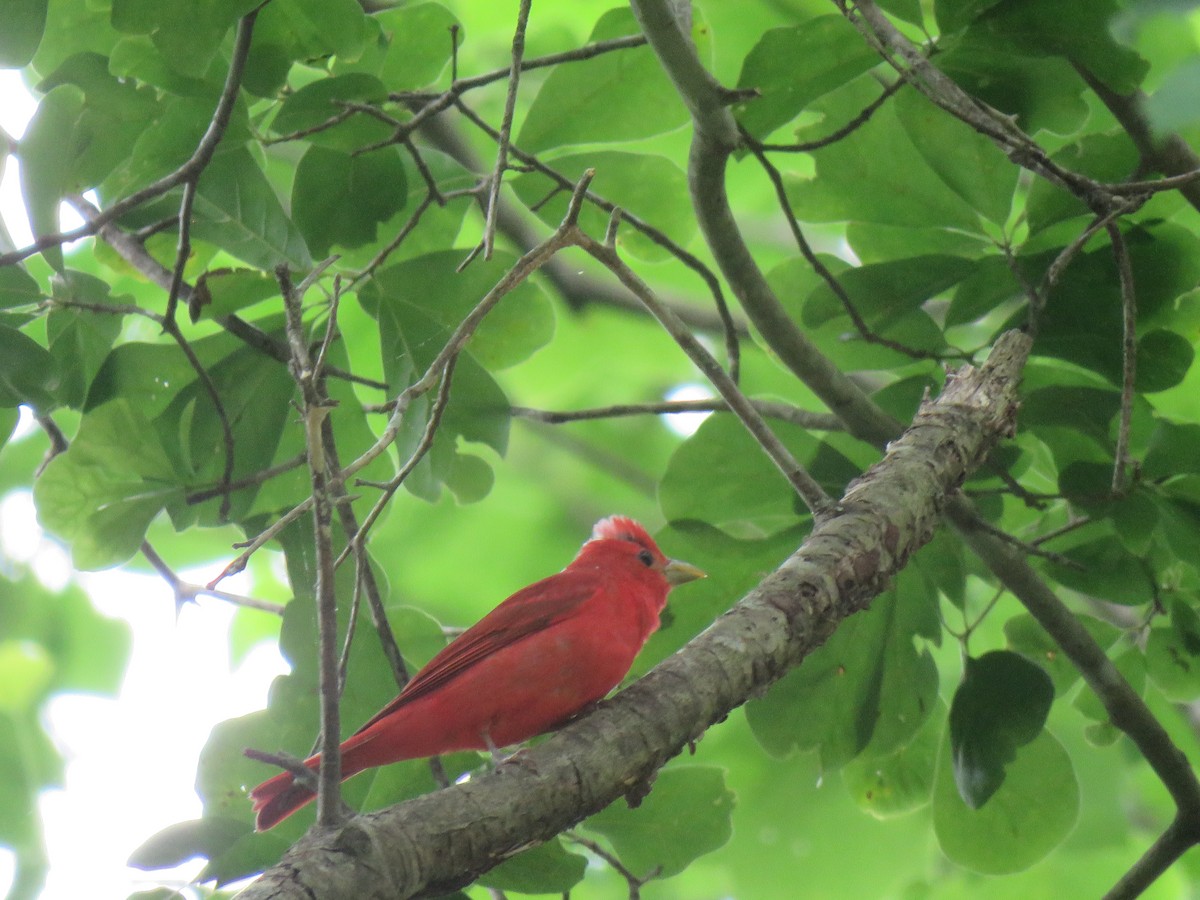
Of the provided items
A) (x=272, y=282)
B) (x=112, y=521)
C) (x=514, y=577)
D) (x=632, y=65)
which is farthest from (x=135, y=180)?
(x=514, y=577)

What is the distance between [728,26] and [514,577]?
3.42m

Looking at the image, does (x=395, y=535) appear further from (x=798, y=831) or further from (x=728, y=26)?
(x=728, y=26)

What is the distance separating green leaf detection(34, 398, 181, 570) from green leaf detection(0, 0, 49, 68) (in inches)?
32.6

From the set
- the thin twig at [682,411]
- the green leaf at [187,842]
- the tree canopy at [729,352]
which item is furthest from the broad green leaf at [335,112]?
the green leaf at [187,842]

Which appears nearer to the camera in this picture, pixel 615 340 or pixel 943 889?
pixel 943 889

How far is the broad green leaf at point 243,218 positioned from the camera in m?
2.83

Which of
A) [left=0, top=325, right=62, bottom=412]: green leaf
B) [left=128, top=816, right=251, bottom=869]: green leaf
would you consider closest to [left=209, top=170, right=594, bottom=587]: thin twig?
[left=128, top=816, right=251, bottom=869]: green leaf

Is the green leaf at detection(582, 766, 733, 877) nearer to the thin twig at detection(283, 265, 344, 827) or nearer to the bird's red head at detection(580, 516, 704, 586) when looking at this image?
the bird's red head at detection(580, 516, 704, 586)

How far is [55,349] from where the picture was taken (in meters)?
2.89

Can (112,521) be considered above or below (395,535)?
below

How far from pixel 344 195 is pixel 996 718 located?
2094 millimetres

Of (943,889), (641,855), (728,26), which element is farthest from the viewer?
(728,26)

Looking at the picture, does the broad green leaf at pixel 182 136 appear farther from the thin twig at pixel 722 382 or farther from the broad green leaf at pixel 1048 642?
the broad green leaf at pixel 1048 642

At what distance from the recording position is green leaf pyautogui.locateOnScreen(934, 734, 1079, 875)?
10.2 feet
